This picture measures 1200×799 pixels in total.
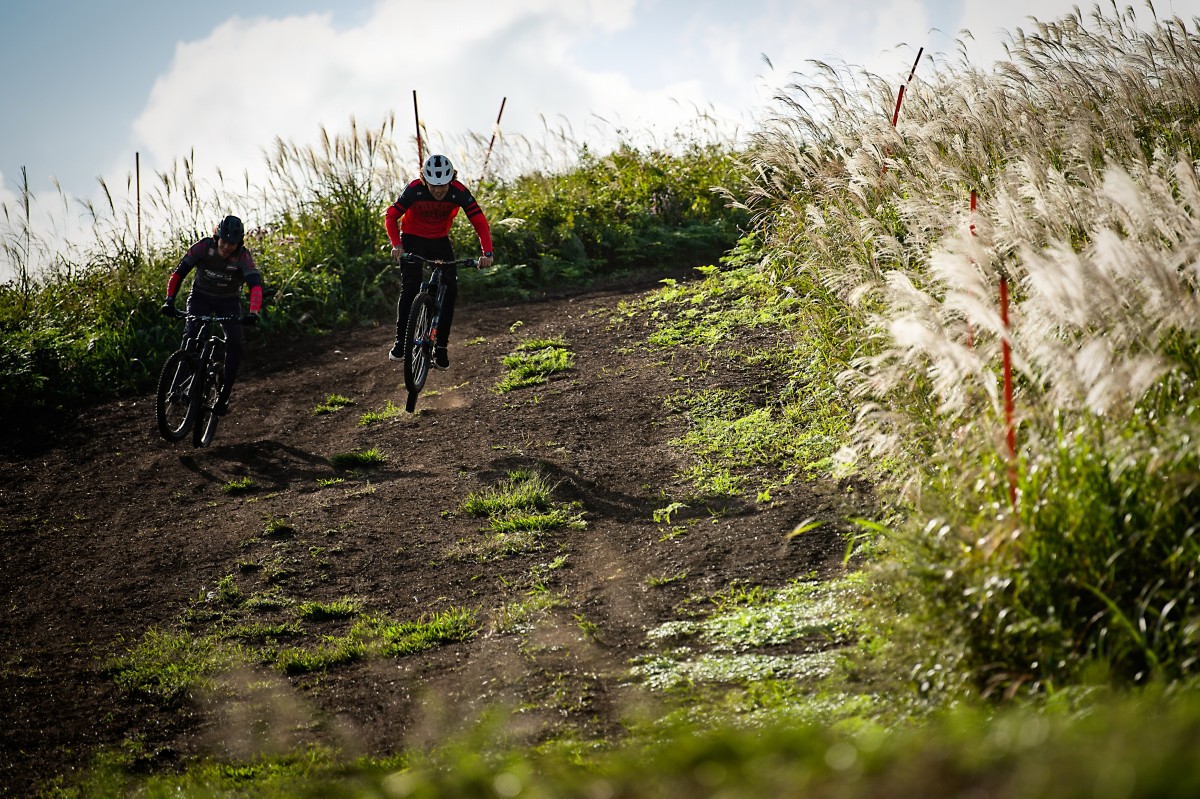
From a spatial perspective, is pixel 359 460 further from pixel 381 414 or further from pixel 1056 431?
pixel 1056 431

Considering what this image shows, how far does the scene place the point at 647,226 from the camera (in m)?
15.3

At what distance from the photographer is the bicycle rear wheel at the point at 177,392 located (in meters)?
10.0

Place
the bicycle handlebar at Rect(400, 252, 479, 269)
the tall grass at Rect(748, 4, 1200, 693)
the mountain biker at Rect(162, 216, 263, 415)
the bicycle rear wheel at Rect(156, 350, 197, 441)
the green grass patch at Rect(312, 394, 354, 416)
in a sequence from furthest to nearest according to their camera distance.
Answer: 1. the green grass patch at Rect(312, 394, 354, 416)
2. the bicycle handlebar at Rect(400, 252, 479, 269)
3. the mountain biker at Rect(162, 216, 263, 415)
4. the bicycle rear wheel at Rect(156, 350, 197, 441)
5. the tall grass at Rect(748, 4, 1200, 693)

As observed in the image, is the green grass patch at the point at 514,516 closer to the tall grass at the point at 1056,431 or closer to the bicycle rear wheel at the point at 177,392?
the tall grass at the point at 1056,431

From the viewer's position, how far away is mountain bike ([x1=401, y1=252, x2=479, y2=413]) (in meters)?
10.3

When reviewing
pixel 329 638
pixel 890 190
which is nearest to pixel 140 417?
pixel 329 638

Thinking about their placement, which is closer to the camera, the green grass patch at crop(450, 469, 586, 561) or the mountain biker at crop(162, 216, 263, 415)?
the green grass patch at crop(450, 469, 586, 561)

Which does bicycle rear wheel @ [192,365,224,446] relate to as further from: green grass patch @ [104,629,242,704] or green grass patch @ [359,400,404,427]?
green grass patch @ [104,629,242,704]

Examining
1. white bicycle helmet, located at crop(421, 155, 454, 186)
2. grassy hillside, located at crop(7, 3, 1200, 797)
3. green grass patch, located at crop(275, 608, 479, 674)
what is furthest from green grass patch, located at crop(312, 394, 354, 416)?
green grass patch, located at crop(275, 608, 479, 674)

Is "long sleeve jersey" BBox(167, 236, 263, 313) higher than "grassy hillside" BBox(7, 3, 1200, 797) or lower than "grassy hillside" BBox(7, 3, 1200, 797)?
higher

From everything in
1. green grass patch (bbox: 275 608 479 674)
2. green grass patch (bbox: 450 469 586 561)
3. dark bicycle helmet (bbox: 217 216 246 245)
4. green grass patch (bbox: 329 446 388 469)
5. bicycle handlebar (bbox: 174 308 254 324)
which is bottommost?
green grass patch (bbox: 275 608 479 674)

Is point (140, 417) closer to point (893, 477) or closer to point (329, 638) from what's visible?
point (329, 638)

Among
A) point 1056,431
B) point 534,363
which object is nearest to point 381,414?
point 534,363

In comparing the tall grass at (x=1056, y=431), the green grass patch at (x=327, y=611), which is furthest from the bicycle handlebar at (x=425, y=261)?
the green grass patch at (x=327, y=611)
